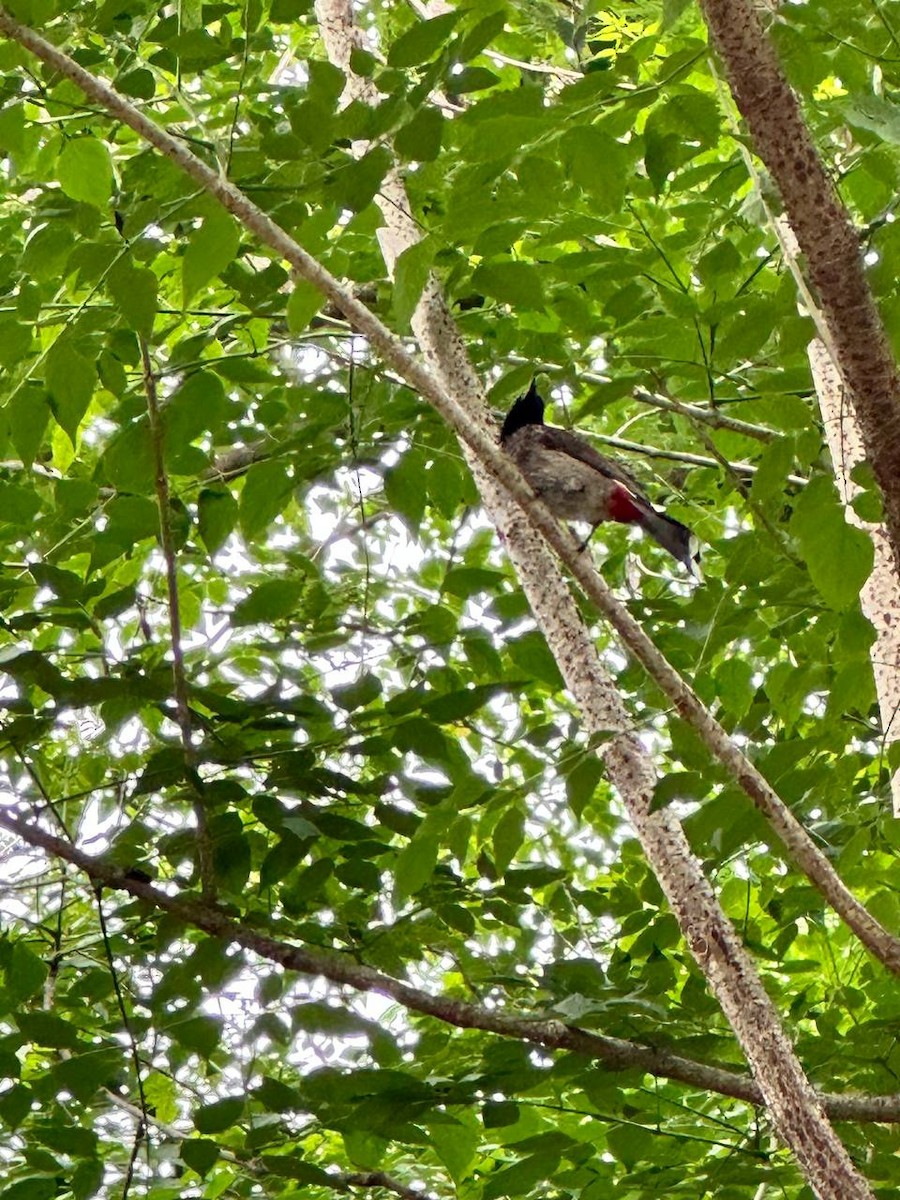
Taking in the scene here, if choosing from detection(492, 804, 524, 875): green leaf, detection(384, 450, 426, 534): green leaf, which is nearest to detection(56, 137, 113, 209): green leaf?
detection(384, 450, 426, 534): green leaf

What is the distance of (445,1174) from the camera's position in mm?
2672

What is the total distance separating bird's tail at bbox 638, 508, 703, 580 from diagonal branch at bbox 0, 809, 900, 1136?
1.33m

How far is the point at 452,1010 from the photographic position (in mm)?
1910

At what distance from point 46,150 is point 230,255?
64 cm

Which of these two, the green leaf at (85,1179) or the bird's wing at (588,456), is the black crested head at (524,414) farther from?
the green leaf at (85,1179)

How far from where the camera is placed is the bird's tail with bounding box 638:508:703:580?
302 centimetres

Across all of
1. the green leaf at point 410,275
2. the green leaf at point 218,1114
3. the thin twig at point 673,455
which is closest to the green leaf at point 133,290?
the green leaf at point 410,275

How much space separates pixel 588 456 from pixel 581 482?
10 cm

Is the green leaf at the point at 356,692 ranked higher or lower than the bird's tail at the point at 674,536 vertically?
lower

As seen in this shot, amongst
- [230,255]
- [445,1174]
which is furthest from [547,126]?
[445,1174]

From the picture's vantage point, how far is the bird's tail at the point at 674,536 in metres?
3.02

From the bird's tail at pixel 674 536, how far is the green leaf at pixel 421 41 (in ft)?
5.41

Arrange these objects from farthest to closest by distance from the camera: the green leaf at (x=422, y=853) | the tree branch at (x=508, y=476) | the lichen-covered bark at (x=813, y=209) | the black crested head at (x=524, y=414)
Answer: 1. the black crested head at (x=524, y=414)
2. the green leaf at (x=422, y=853)
3. the tree branch at (x=508, y=476)
4. the lichen-covered bark at (x=813, y=209)

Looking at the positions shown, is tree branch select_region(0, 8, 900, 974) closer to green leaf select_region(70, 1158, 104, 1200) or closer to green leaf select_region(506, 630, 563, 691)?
green leaf select_region(506, 630, 563, 691)
